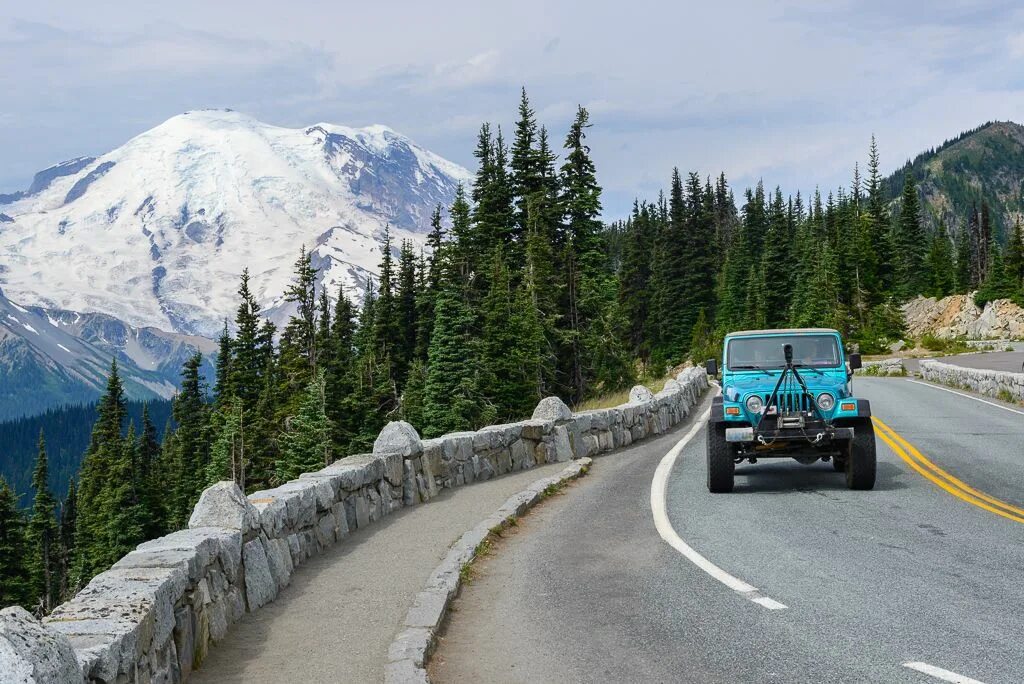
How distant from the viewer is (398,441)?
42.0 feet

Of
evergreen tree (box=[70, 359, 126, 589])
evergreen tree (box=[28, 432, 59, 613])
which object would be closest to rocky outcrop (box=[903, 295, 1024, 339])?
evergreen tree (box=[70, 359, 126, 589])

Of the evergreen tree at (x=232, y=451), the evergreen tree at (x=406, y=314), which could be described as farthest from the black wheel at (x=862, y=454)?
the evergreen tree at (x=232, y=451)

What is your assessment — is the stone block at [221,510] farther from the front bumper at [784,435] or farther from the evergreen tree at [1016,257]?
the evergreen tree at [1016,257]

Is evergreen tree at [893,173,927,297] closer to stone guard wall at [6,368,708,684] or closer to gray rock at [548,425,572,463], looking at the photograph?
gray rock at [548,425,572,463]

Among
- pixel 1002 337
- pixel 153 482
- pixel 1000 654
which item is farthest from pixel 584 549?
pixel 153 482

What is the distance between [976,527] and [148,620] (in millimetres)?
8438

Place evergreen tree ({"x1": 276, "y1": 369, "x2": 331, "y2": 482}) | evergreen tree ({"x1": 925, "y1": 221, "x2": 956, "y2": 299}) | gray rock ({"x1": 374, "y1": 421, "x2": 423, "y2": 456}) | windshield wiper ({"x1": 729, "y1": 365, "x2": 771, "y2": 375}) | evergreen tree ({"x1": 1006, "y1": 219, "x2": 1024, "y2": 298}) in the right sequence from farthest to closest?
evergreen tree ({"x1": 925, "y1": 221, "x2": 956, "y2": 299}), evergreen tree ({"x1": 1006, "y1": 219, "x2": 1024, "y2": 298}), evergreen tree ({"x1": 276, "y1": 369, "x2": 331, "y2": 482}), windshield wiper ({"x1": 729, "y1": 365, "x2": 771, "y2": 375}), gray rock ({"x1": 374, "y1": 421, "x2": 423, "y2": 456})

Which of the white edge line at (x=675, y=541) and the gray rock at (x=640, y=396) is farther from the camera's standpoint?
the gray rock at (x=640, y=396)

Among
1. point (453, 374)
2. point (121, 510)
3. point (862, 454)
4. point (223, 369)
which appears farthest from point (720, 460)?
point (121, 510)

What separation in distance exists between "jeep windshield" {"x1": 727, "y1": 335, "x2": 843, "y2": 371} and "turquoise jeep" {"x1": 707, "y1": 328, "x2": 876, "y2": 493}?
0.14 metres

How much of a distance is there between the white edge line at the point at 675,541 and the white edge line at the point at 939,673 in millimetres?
1543

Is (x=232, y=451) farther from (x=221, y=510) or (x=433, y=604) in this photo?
(x=433, y=604)

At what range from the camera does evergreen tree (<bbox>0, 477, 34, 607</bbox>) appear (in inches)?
2822

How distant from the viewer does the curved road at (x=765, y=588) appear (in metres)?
6.02
